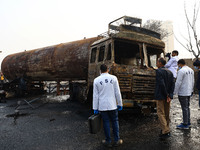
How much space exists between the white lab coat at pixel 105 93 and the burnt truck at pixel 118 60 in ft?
4.94

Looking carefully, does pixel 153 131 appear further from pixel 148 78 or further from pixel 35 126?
pixel 35 126

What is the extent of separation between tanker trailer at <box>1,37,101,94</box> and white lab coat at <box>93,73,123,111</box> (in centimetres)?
450

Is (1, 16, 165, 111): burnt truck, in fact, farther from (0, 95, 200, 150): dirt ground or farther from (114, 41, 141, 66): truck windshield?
(0, 95, 200, 150): dirt ground

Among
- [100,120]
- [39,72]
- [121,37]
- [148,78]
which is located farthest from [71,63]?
[100,120]

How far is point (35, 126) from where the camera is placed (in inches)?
203

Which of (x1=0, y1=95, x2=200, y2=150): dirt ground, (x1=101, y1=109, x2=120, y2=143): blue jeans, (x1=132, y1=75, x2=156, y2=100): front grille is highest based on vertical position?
(x1=132, y1=75, x2=156, y2=100): front grille

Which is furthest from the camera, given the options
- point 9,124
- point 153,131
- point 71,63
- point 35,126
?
point 71,63

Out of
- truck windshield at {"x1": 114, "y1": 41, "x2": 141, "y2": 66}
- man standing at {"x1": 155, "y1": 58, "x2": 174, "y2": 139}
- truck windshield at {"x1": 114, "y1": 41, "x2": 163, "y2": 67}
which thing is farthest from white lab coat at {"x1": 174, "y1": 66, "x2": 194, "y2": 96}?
truck windshield at {"x1": 114, "y1": 41, "x2": 141, "y2": 66}

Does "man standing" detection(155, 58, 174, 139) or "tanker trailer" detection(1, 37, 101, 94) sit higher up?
"tanker trailer" detection(1, 37, 101, 94)

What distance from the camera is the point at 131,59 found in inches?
252

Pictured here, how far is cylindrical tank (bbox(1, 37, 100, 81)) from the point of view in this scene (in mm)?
8250

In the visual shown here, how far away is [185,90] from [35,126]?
456 centimetres

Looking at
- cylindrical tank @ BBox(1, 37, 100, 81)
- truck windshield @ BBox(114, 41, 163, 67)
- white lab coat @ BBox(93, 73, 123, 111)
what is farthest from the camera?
cylindrical tank @ BBox(1, 37, 100, 81)

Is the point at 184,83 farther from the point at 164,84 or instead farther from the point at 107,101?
the point at 107,101
